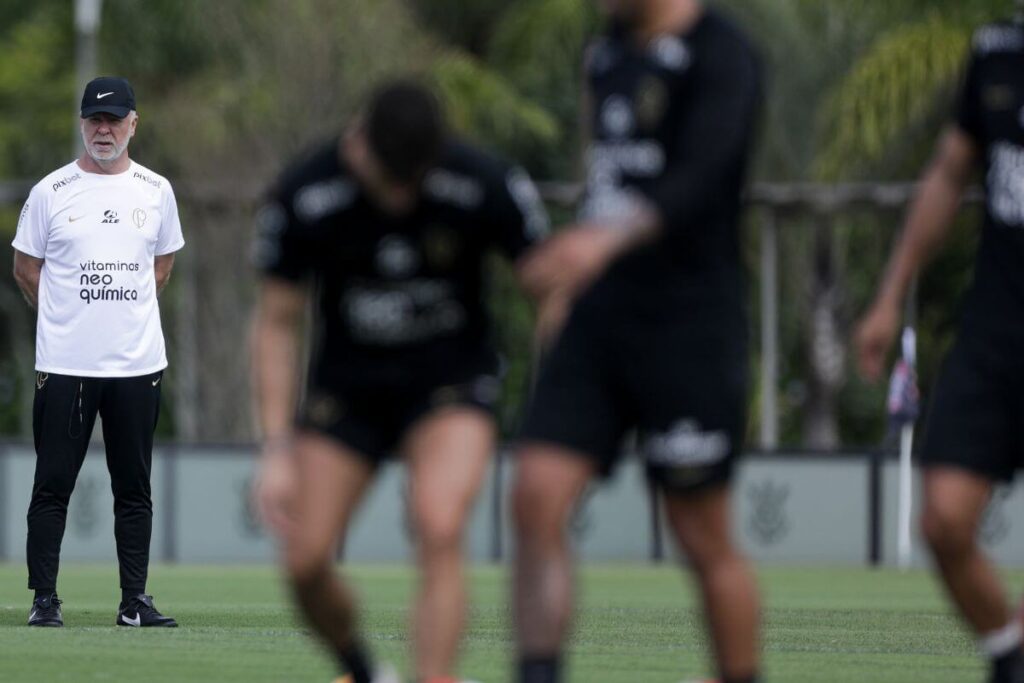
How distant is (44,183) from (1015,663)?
17.3ft

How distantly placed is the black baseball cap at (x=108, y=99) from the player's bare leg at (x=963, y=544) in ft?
15.4

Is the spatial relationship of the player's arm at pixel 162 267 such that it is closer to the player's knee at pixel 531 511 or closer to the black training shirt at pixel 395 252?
the black training shirt at pixel 395 252

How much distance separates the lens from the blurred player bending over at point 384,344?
6441 millimetres

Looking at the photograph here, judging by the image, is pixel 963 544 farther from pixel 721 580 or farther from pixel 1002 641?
pixel 721 580

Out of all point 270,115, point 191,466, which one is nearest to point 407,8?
point 270,115

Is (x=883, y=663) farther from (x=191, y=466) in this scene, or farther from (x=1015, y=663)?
(x=191, y=466)

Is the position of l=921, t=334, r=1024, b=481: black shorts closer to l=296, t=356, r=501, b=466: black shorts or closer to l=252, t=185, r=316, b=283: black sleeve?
l=296, t=356, r=501, b=466: black shorts

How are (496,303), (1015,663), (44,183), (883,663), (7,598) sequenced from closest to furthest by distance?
(1015,663) → (883,663) → (44,183) → (7,598) → (496,303)

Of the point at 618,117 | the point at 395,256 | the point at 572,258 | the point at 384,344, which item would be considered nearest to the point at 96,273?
the point at 384,344

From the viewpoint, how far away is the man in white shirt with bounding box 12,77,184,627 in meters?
10.5

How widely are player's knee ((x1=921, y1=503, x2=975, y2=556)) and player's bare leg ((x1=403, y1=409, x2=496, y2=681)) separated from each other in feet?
4.40

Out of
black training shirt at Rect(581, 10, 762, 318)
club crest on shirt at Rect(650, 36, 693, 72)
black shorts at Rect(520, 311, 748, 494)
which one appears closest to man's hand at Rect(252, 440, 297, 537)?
black shorts at Rect(520, 311, 748, 494)

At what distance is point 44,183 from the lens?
418 inches

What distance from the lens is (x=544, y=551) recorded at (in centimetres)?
643
